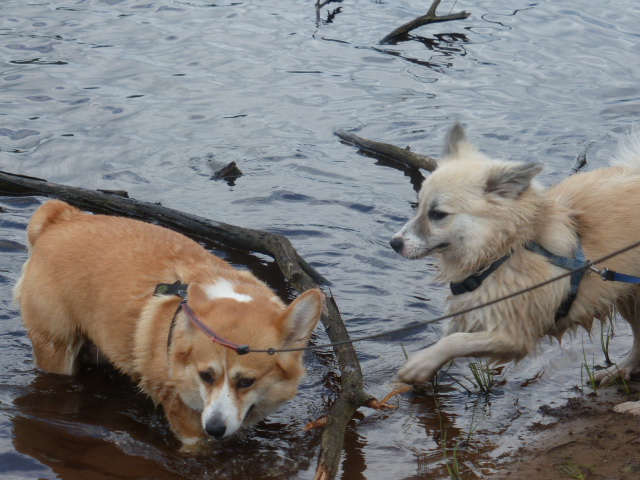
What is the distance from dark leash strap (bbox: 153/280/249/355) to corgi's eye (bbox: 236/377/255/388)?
20 cm

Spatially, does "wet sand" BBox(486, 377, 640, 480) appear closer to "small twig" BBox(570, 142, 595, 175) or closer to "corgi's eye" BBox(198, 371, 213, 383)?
"corgi's eye" BBox(198, 371, 213, 383)

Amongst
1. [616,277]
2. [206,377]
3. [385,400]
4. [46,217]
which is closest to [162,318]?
[206,377]

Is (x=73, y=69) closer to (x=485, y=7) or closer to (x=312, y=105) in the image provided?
(x=312, y=105)

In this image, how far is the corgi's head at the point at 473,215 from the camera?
14.6 ft

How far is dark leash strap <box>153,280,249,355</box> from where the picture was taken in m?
3.64

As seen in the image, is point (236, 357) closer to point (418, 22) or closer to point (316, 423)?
point (316, 423)

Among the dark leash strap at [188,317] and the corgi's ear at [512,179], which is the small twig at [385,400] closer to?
the dark leash strap at [188,317]

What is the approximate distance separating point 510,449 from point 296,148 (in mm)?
4907

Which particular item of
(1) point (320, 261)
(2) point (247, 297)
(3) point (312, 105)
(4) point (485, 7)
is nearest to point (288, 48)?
(3) point (312, 105)

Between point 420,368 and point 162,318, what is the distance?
1.40 meters

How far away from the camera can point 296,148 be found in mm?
8594

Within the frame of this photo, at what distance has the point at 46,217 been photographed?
4773mm

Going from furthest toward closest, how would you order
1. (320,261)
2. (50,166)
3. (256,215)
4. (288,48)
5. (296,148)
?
(288,48) → (296,148) → (50,166) → (256,215) → (320,261)

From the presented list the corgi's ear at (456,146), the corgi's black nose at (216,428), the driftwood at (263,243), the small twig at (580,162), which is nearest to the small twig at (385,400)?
the driftwood at (263,243)
